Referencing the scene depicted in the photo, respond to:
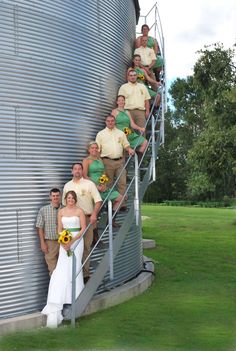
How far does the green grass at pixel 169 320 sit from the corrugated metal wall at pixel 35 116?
3.42ft

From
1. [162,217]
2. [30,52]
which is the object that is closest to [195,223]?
[162,217]

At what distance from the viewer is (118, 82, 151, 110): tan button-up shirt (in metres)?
11.9

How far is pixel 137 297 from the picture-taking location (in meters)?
11.3

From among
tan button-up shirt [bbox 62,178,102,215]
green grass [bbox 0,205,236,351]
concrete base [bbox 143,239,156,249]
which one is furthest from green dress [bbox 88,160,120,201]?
concrete base [bbox 143,239,156,249]

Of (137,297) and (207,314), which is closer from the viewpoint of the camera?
(207,314)

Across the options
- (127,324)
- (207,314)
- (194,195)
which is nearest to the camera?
(127,324)

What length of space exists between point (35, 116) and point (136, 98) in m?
2.97

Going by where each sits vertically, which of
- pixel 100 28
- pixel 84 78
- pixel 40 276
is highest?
pixel 100 28

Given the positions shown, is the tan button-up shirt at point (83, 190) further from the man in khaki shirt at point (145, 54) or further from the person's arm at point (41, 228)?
the man in khaki shirt at point (145, 54)

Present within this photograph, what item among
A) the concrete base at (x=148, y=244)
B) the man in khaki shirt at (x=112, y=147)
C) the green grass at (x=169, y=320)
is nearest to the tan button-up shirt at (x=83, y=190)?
the man in khaki shirt at (x=112, y=147)

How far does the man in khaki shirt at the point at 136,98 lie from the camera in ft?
39.0

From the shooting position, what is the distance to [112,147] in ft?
34.5

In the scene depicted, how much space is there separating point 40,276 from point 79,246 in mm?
817

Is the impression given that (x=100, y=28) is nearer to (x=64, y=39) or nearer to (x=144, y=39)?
(x=64, y=39)
